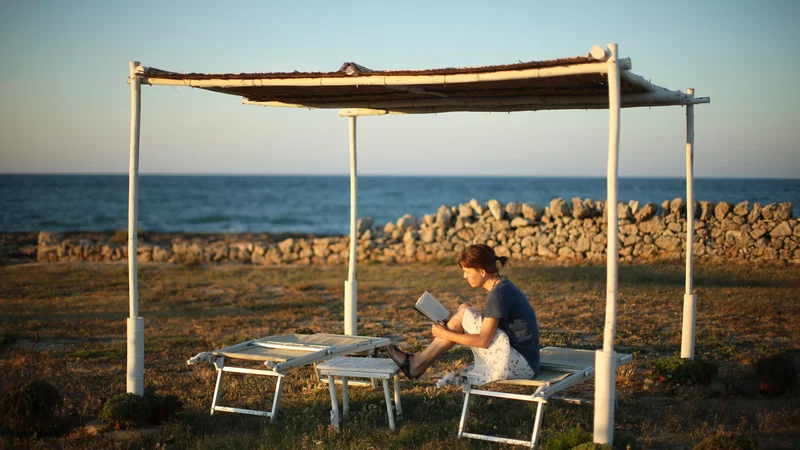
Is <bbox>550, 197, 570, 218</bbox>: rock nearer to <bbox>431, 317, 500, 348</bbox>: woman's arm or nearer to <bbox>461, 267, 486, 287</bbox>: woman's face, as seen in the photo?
<bbox>461, 267, 486, 287</bbox>: woman's face

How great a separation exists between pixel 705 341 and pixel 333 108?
458 centimetres

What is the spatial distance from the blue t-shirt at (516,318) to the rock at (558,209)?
10648 millimetres

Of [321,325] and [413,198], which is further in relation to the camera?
[413,198]

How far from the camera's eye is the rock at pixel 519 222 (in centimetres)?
1587

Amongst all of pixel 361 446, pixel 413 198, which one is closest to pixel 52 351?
pixel 361 446

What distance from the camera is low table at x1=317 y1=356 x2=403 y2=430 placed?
5133 millimetres

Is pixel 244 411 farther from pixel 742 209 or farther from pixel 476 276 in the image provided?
pixel 742 209

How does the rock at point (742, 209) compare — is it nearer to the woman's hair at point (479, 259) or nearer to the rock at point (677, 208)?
the rock at point (677, 208)

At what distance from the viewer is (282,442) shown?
490 centimetres

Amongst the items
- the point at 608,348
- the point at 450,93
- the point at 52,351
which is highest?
the point at 450,93

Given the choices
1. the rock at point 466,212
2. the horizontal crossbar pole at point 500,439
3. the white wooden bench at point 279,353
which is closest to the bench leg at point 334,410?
the white wooden bench at point 279,353

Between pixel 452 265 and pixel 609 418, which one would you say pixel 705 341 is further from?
pixel 452 265

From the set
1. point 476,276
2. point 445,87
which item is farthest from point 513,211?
point 476,276

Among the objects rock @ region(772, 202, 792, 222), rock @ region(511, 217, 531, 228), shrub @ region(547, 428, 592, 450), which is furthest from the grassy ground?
rock @ region(511, 217, 531, 228)
